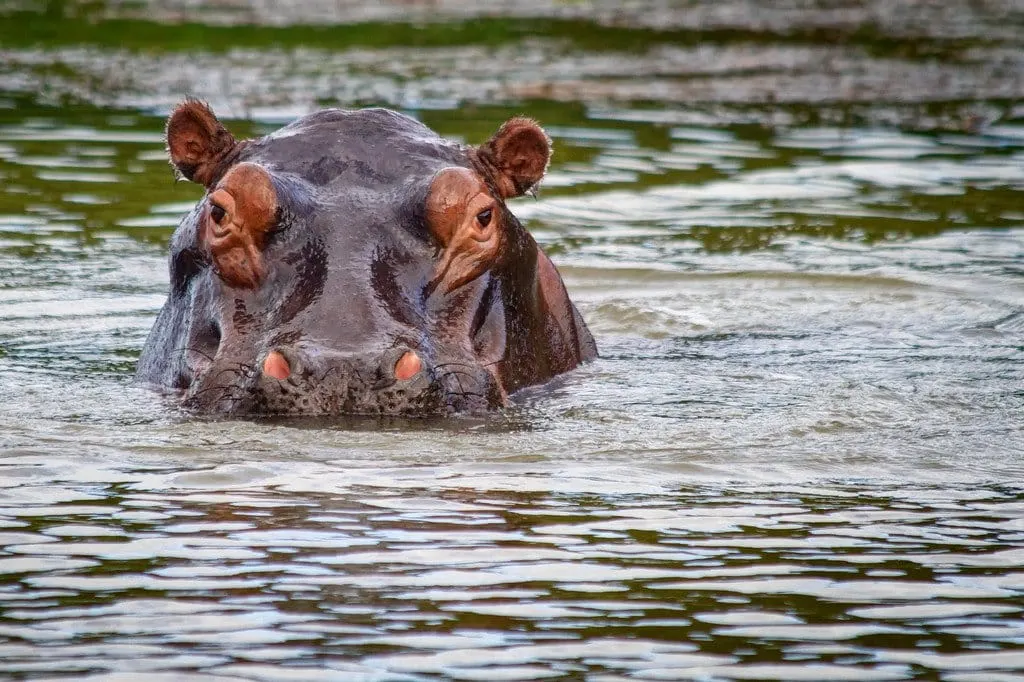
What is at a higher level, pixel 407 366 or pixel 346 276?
pixel 346 276

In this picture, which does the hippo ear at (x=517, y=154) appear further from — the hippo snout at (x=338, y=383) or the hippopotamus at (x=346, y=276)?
the hippo snout at (x=338, y=383)

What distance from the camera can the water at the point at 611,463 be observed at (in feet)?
14.9

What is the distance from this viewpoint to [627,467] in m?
6.45

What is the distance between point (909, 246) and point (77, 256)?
5239 millimetres

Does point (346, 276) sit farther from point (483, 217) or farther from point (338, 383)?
point (483, 217)

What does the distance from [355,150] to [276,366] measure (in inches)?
49.6

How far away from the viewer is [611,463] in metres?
6.50

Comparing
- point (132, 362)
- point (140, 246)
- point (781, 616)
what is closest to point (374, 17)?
point (140, 246)

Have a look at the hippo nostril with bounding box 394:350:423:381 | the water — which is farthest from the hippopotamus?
the water

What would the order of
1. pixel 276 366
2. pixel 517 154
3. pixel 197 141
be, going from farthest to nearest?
pixel 517 154 < pixel 197 141 < pixel 276 366

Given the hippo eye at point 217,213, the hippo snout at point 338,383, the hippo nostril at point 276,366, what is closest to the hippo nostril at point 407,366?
the hippo snout at point 338,383

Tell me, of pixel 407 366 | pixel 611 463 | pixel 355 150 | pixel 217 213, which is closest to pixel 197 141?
pixel 355 150

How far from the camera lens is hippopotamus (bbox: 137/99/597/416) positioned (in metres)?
6.52

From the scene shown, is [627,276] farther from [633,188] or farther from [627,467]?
[627,467]
